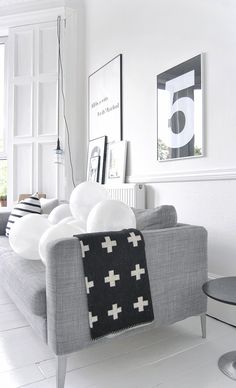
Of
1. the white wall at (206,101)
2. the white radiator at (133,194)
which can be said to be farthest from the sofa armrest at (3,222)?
the white wall at (206,101)

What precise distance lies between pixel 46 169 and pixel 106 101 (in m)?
1.09

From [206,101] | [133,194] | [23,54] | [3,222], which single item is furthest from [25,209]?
[23,54]

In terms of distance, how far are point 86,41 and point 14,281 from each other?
2966 millimetres

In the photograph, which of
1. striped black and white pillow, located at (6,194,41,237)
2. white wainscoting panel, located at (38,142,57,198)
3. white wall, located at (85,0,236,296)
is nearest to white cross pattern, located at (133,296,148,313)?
white wall, located at (85,0,236,296)

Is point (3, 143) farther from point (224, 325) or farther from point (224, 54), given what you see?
→ point (224, 325)

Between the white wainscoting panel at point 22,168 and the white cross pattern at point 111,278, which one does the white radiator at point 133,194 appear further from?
the white wainscoting panel at point 22,168

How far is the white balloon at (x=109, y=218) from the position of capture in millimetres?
1465

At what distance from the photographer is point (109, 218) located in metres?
1.47

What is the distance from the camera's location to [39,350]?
1.58m

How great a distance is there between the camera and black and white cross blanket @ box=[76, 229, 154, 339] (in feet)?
4.29

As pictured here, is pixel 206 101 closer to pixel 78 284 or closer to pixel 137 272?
pixel 137 272

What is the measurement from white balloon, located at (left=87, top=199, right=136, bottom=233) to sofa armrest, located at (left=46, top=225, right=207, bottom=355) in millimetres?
120

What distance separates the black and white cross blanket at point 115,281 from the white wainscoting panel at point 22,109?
107 inches

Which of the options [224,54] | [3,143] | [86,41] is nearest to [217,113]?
[224,54]
